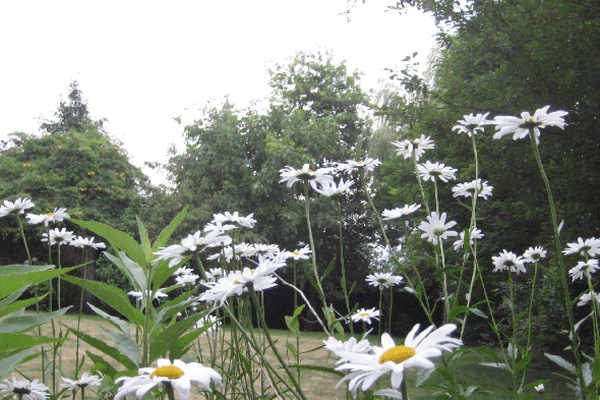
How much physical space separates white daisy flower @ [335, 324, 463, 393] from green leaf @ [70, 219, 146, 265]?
0.42 metres

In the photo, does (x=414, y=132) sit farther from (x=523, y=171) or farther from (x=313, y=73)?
(x=313, y=73)

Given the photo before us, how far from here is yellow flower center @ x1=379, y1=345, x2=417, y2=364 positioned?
587 mm

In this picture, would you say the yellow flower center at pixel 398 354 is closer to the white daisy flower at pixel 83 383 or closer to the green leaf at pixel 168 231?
the green leaf at pixel 168 231

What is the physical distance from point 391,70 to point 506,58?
2.85ft

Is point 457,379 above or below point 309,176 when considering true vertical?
below

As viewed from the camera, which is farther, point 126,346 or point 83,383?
point 83,383

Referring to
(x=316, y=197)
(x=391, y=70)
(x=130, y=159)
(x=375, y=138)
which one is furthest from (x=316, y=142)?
(x=391, y=70)

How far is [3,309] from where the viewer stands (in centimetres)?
73

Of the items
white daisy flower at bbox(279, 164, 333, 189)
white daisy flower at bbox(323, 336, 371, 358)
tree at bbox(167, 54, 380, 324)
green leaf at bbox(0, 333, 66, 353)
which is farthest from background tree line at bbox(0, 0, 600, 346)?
green leaf at bbox(0, 333, 66, 353)

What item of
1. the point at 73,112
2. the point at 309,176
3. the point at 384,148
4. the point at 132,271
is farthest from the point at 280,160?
the point at 73,112

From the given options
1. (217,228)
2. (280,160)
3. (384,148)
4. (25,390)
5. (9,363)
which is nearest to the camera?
(9,363)

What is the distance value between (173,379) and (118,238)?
27 centimetres

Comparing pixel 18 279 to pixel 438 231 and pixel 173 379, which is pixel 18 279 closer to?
pixel 173 379

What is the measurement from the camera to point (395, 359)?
587 millimetres
